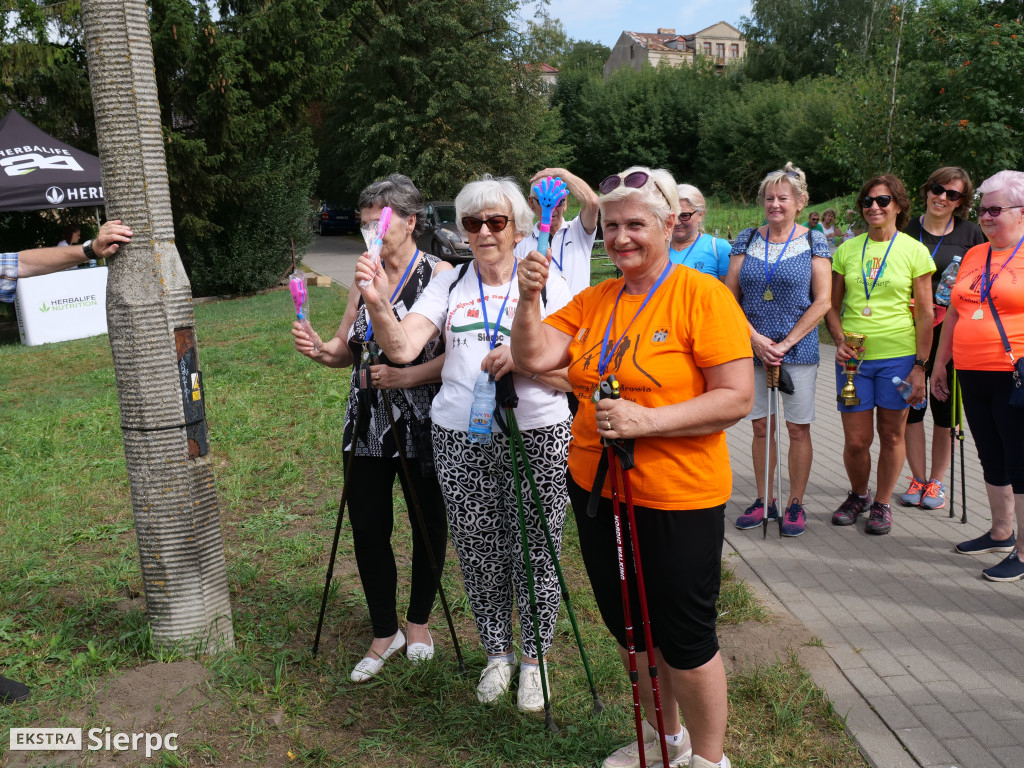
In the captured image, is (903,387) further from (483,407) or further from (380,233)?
(380,233)

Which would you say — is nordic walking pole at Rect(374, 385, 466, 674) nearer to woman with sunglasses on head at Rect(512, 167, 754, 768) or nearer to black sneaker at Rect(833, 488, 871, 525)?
woman with sunglasses on head at Rect(512, 167, 754, 768)

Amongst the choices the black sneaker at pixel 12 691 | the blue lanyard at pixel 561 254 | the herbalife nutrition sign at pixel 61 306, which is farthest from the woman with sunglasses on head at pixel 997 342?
the herbalife nutrition sign at pixel 61 306

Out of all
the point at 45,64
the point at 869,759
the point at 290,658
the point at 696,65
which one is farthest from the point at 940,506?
the point at 696,65

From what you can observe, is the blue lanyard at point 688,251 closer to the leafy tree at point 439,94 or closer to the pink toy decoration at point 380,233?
the pink toy decoration at point 380,233

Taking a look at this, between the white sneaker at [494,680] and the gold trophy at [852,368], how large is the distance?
108 inches

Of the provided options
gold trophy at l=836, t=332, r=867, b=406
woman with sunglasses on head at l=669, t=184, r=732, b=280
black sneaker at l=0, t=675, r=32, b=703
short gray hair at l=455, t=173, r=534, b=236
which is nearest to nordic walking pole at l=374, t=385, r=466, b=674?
short gray hair at l=455, t=173, r=534, b=236

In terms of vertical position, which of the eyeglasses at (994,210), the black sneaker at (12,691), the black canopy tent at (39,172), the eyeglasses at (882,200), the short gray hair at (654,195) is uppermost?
the black canopy tent at (39,172)

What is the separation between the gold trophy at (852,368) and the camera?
503cm

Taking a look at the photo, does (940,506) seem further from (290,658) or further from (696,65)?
(696,65)

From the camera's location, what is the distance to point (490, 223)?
10.3 ft

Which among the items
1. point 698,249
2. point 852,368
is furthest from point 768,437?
point 698,249

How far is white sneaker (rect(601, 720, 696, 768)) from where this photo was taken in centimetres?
296

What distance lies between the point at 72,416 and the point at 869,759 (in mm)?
7741

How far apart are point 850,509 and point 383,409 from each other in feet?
10.9
